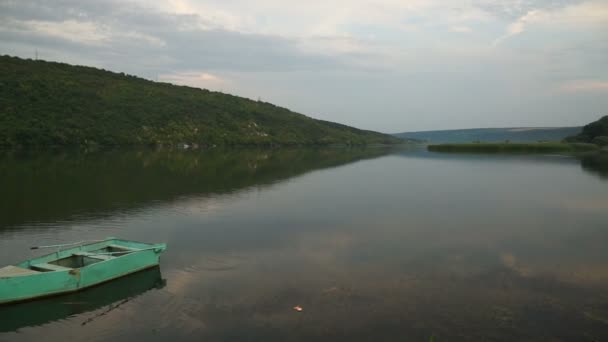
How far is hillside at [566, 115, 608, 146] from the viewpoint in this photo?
466 feet

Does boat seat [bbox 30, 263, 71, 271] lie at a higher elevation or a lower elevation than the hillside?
lower

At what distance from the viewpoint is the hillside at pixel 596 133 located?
142 metres

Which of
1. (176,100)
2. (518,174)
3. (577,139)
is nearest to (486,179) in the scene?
(518,174)

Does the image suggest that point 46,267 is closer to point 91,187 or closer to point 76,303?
point 76,303

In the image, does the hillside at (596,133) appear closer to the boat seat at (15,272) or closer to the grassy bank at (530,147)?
the grassy bank at (530,147)

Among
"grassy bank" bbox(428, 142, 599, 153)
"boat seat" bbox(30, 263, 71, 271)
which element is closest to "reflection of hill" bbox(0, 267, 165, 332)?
"boat seat" bbox(30, 263, 71, 271)

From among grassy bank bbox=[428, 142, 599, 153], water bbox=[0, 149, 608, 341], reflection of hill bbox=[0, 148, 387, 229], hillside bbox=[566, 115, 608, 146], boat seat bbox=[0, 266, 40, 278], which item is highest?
hillside bbox=[566, 115, 608, 146]

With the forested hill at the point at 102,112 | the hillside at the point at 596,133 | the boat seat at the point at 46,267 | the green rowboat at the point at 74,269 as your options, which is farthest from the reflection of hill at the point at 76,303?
the hillside at the point at 596,133

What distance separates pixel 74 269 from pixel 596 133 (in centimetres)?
17475

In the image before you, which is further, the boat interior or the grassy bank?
the grassy bank

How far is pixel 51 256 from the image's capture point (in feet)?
52.9

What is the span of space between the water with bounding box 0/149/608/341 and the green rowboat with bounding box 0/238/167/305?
42 cm

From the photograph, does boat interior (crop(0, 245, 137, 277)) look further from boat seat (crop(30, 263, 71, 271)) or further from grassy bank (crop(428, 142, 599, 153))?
grassy bank (crop(428, 142, 599, 153))

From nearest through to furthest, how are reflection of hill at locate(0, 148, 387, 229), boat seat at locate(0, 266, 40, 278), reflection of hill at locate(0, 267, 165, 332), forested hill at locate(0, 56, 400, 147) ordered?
reflection of hill at locate(0, 267, 165, 332) → boat seat at locate(0, 266, 40, 278) → reflection of hill at locate(0, 148, 387, 229) → forested hill at locate(0, 56, 400, 147)
